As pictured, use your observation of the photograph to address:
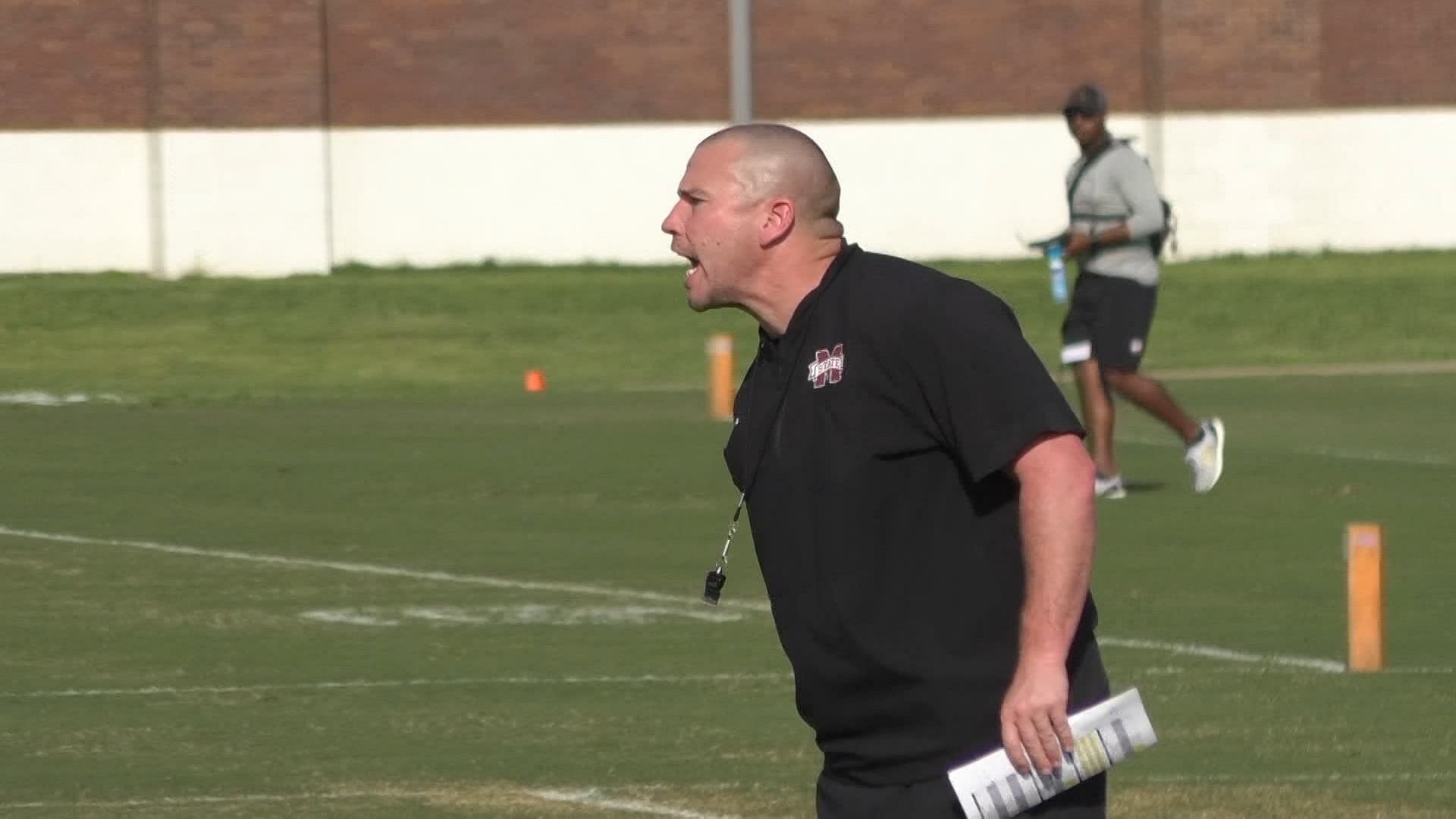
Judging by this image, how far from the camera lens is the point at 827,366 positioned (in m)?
5.21

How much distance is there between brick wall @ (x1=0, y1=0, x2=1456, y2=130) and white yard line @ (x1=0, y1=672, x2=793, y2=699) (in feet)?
77.5

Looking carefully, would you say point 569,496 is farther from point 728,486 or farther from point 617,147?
point 617,147

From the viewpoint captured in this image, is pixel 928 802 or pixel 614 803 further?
pixel 614 803

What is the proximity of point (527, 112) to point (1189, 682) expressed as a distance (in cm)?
2530

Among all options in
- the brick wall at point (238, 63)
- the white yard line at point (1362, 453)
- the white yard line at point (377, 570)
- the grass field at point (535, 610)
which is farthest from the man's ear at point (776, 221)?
the brick wall at point (238, 63)

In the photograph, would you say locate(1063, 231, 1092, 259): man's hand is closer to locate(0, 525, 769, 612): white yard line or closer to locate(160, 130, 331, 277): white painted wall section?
locate(0, 525, 769, 612): white yard line

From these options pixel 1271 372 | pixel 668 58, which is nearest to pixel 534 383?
pixel 1271 372

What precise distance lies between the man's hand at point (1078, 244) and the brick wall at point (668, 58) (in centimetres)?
1894

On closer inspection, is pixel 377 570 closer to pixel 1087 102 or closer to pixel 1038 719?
pixel 1087 102

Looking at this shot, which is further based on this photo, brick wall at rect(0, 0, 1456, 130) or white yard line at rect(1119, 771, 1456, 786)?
brick wall at rect(0, 0, 1456, 130)

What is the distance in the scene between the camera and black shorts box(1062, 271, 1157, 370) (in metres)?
16.6

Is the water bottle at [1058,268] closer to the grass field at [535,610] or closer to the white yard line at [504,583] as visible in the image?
the grass field at [535,610]

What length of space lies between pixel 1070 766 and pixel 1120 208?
38.4 feet

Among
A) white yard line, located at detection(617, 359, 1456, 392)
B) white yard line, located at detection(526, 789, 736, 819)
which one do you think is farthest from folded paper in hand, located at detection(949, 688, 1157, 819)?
white yard line, located at detection(617, 359, 1456, 392)
